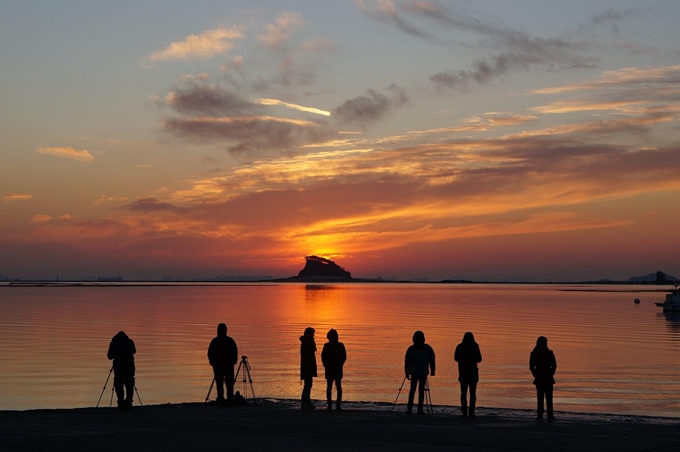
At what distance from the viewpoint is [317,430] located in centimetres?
2020

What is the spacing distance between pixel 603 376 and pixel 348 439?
27253 mm

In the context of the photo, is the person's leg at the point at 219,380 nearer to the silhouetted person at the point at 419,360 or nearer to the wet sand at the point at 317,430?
the wet sand at the point at 317,430

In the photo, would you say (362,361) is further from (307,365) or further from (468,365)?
(468,365)

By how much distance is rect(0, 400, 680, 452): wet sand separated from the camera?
1744 cm

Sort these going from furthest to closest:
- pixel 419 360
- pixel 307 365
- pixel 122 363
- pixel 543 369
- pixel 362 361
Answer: pixel 362 361 → pixel 307 365 → pixel 122 363 → pixel 419 360 → pixel 543 369

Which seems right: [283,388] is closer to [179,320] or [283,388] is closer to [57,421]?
[57,421]

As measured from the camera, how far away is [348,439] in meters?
18.6

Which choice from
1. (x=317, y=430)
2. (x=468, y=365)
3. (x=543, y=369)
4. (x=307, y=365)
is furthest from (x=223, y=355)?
(x=543, y=369)


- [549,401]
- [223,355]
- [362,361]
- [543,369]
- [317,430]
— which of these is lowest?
[362,361]

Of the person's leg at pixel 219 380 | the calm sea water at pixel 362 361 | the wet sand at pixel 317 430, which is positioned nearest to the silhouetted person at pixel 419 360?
the wet sand at pixel 317 430

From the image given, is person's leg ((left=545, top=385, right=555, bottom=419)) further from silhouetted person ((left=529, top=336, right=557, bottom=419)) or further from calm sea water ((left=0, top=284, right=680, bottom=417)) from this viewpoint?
calm sea water ((left=0, top=284, right=680, bottom=417))

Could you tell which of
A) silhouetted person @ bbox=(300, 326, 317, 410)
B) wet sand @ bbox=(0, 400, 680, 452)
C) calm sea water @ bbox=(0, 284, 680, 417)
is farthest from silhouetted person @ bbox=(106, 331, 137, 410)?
calm sea water @ bbox=(0, 284, 680, 417)

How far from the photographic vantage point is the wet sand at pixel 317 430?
57.2ft


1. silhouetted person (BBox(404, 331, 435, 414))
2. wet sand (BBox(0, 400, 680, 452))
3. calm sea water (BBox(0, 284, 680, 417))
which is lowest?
calm sea water (BBox(0, 284, 680, 417))
